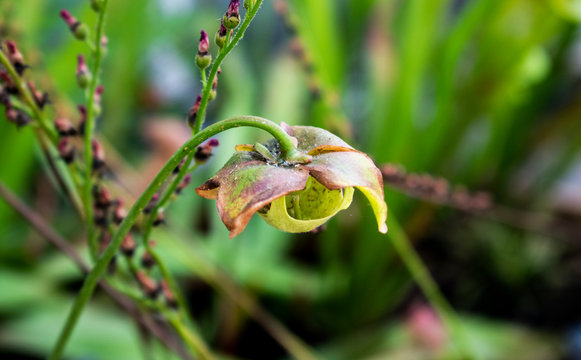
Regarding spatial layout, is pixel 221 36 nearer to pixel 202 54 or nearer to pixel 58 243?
pixel 202 54

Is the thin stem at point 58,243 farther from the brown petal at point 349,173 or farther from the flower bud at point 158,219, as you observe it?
the brown petal at point 349,173

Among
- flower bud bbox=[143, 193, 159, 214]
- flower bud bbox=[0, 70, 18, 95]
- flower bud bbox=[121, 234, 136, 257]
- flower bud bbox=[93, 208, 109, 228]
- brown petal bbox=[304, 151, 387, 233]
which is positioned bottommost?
flower bud bbox=[121, 234, 136, 257]

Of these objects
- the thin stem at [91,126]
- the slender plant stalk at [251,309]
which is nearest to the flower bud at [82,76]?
the thin stem at [91,126]

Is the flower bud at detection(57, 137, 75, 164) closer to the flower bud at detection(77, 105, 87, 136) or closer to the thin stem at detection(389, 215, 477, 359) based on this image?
the flower bud at detection(77, 105, 87, 136)

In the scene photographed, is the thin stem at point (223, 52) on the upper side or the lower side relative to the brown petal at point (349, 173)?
upper

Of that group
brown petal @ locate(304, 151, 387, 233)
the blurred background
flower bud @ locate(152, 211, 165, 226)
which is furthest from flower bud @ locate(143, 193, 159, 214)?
the blurred background

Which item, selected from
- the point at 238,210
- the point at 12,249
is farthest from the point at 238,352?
the point at 238,210

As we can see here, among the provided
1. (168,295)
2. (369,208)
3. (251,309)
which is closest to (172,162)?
(168,295)
